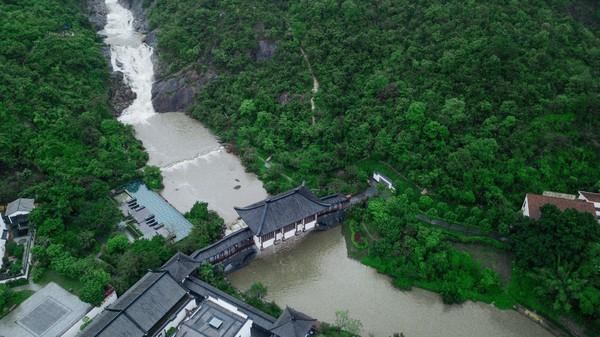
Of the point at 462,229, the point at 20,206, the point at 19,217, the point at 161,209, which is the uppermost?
the point at 20,206

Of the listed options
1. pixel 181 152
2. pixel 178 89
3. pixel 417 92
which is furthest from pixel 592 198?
pixel 178 89

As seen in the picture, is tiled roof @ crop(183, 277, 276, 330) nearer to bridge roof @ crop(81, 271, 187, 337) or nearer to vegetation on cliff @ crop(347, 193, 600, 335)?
bridge roof @ crop(81, 271, 187, 337)

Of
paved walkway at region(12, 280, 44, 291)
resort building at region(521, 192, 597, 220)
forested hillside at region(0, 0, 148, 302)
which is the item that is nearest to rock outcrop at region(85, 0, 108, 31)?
forested hillside at region(0, 0, 148, 302)

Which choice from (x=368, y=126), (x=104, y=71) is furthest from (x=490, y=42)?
(x=104, y=71)

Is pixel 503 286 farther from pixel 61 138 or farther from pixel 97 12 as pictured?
pixel 97 12

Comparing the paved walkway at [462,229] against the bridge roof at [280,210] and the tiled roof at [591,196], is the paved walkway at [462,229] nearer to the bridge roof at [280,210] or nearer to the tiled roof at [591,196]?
the tiled roof at [591,196]

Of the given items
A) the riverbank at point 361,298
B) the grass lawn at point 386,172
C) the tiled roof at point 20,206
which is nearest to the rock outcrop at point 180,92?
the tiled roof at point 20,206
